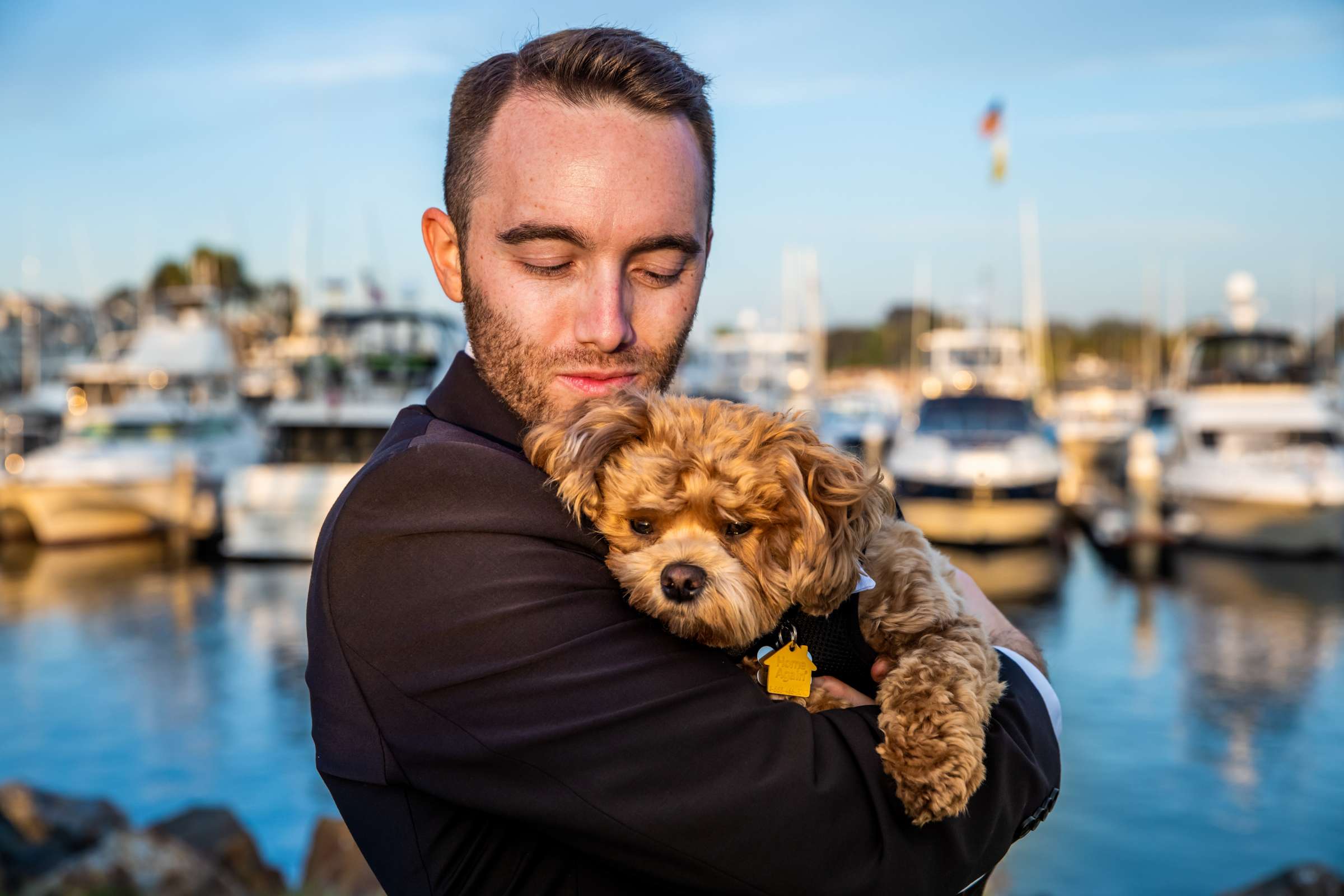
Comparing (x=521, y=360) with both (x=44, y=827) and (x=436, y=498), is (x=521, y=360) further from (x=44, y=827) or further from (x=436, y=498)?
(x=44, y=827)

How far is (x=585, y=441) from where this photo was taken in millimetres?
2260

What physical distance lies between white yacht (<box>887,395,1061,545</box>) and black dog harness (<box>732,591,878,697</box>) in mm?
18915

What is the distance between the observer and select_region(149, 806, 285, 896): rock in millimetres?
8250

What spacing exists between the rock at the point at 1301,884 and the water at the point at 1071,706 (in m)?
1.49

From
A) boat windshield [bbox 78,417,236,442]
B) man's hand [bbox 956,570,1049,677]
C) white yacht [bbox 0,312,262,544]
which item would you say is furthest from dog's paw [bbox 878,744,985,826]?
boat windshield [bbox 78,417,236,442]

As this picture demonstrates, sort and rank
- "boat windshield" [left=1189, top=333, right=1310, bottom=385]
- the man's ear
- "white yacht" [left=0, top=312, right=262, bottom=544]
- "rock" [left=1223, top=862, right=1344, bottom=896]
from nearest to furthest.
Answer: the man's ear, "rock" [left=1223, top=862, right=1344, bottom=896], "boat windshield" [left=1189, top=333, right=1310, bottom=385], "white yacht" [left=0, top=312, right=262, bottom=544]

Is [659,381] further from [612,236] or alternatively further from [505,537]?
[505,537]

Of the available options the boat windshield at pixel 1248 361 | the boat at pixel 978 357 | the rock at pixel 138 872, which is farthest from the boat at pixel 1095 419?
the rock at pixel 138 872

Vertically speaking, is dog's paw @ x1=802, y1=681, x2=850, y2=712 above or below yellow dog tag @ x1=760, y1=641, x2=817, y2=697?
below

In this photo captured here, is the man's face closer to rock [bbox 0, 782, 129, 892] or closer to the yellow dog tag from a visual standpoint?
the yellow dog tag

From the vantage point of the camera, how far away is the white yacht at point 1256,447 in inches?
835

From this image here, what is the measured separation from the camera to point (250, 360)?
53.8 meters

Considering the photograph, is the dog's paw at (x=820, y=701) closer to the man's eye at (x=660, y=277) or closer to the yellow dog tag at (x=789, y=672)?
the yellow dog tag at (x=789, y=672)

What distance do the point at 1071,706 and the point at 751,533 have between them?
40.4ft
